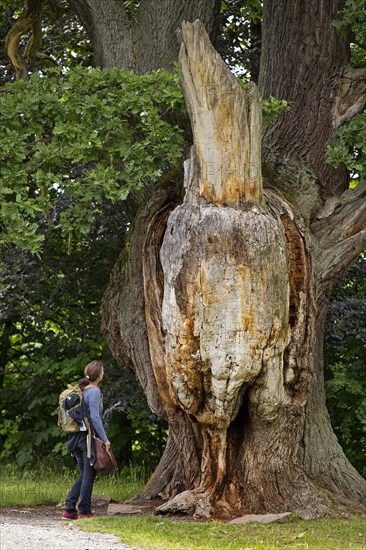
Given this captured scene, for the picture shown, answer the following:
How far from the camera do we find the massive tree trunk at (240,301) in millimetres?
9531

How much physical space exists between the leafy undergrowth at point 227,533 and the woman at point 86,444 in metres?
0.25

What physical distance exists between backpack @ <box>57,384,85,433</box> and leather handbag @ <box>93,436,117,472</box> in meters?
0.24

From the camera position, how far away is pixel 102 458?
9383 millimetres

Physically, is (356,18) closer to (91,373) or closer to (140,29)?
(140,29)

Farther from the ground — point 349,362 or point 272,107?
point 272,107

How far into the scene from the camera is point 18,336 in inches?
725

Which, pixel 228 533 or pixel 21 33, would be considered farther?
pixel 21 33

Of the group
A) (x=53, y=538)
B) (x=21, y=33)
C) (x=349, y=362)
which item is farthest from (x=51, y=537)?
(x=349, y=362)

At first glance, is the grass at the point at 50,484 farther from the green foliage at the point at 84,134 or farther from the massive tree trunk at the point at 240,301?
the green foliage at the point at 84,134

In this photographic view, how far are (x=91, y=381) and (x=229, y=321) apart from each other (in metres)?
1.52

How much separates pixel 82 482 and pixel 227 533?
153cm

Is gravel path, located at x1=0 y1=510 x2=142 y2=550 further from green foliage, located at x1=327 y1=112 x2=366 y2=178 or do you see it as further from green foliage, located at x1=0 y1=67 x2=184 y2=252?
green foliage, located at x1=327 y1=112 x2=366 y2=178

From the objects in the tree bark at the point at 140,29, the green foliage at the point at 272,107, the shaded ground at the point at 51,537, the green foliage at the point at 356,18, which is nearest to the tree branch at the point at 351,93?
the green foliage at the point at 356,18

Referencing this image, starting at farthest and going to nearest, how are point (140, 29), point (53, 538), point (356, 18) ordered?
point (140, 29)
point (356, 18)
point (53, 538)
